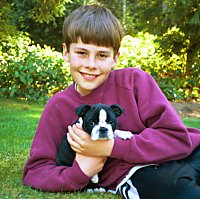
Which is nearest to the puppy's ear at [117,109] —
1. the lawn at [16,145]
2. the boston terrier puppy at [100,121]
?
the boston terrier puppy at [100,121]

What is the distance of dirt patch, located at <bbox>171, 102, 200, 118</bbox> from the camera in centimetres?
1031

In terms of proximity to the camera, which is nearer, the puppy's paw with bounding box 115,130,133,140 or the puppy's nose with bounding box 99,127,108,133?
the puppy's nose with bounding box 99,127,108,133

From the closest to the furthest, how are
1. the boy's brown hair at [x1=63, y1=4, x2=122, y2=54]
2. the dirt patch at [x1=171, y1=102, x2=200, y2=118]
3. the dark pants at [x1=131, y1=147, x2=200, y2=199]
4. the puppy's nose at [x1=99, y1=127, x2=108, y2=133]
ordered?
the puppy's nose at [x1=99, y1=127, x2=108, y2=133], the dark pants at [x1=131, y1=147, x2=200, y2=199], the boy's brown hair at [x1=63, y1=4, x2=122, y2=54], the dirt patch at [x1=171, y1=102, x2=200, y2=118]

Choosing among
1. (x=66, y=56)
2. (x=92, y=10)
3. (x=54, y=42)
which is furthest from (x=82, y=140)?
(x=54, y=42)

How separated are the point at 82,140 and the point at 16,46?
33.7 feet

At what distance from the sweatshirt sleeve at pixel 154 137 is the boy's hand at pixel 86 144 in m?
0.05

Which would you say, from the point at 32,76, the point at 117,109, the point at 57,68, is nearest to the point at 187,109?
the point at 57,68

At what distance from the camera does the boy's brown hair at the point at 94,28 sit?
9.94 feet

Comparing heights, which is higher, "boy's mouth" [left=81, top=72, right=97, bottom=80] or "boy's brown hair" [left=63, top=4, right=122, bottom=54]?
"boy's brown hair" [left=63, top=4, right=122, bottom=54]

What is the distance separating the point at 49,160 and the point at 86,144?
481mm

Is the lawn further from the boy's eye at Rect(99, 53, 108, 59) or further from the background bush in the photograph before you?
the boy's eye at Rect(99, 53, 108, 59)

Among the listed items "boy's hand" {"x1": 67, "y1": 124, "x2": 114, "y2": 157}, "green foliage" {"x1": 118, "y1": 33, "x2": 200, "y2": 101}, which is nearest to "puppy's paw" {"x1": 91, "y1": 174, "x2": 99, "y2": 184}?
"boy's hand" {"x1": 67, "y1": 124, "x2": 114, "y2": 157}

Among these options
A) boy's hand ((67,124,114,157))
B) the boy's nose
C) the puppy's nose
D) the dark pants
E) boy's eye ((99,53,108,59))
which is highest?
boy's eye ((99,53,108,59))

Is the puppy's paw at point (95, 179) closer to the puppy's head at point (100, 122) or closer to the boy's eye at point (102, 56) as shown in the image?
the puppy's head at point (100, 122)
